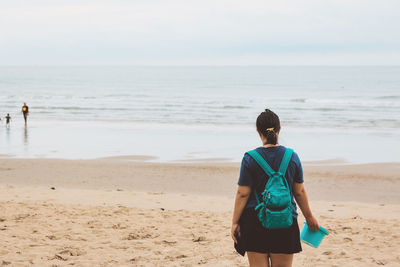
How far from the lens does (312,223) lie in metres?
3.43

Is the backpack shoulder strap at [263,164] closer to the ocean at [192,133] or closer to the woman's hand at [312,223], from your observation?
the woman's hand at [312,223]

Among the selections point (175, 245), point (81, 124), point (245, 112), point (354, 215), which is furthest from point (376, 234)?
point (245, 112)

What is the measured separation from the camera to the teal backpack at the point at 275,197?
3111 millimetres

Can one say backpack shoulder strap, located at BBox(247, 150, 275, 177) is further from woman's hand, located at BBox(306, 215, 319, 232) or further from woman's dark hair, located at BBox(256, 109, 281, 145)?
woman's hand, located at BBox(306, 215, 319, 232)

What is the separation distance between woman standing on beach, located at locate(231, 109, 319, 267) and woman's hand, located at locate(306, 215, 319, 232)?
151 mm

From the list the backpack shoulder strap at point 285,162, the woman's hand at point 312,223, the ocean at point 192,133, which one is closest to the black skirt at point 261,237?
the woman's hand at point 312,223

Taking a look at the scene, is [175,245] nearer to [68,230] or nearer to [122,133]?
[68,230]

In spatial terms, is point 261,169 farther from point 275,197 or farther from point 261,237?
point 261,237

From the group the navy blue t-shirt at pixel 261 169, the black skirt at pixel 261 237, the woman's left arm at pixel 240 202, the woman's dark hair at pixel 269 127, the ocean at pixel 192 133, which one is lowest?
the ocean at pixel 192 133

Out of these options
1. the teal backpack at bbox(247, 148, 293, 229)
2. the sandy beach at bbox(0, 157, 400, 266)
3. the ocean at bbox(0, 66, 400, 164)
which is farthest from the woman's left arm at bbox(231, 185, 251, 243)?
the ocean at bbox(0, 66, 400, 164)

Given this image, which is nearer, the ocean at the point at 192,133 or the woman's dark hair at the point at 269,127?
the woman's dark hair at the point at 269,127

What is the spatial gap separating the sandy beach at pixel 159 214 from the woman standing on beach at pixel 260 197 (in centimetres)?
230

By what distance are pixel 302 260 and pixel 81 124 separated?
24.0 meters

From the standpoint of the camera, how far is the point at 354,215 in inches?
326
